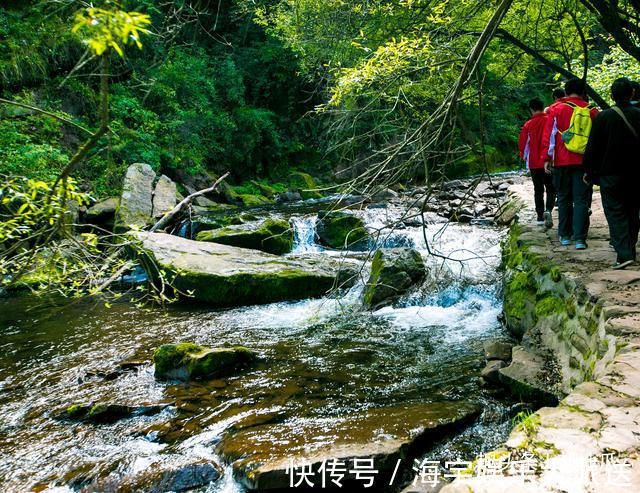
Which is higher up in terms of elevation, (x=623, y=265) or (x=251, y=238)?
(x=623, y=265)

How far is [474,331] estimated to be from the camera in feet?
22.7

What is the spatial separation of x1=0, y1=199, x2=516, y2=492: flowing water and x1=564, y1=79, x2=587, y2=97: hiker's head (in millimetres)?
2377

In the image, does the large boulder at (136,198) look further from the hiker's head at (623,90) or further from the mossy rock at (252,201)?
the hiker's head at (623,90)

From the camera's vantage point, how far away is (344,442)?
4.05 metres

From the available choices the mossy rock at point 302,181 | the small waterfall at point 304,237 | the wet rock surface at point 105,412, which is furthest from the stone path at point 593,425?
the mossy rock at point 302,181

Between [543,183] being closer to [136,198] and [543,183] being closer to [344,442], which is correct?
[344,442]

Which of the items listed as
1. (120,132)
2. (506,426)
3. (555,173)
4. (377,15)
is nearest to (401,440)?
(506,426)

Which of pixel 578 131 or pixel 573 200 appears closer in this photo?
pixel 578 131

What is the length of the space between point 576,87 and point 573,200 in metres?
1.39

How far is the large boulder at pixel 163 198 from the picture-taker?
14639 mm

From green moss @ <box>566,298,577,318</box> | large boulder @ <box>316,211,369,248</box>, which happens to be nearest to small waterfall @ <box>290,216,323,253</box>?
large boulder @ <box>316,211,369,248</box>

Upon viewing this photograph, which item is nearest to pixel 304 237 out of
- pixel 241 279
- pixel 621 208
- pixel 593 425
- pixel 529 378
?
pixel 241 279

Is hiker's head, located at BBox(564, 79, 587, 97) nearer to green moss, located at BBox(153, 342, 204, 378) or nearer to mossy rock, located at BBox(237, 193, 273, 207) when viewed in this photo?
green moss, located at BBox(153, 342, 204, 378)

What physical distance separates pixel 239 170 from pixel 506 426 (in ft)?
77.0
